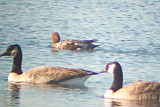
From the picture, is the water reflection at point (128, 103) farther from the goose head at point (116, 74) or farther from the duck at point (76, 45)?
the duck at point (76, 45)

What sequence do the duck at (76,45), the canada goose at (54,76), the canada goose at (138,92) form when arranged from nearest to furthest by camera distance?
the canada goose at (138,92) → the canada goose at (54,76) → the duck at (76,45)

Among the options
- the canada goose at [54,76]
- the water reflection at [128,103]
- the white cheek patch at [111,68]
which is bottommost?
the water reflection at [128,103]

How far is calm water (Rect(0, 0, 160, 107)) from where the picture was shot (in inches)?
474

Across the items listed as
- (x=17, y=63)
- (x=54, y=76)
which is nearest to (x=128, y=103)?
(x=54, y=76)

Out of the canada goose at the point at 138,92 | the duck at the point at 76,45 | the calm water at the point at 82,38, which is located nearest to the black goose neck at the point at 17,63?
the calm water at the point at 82,38

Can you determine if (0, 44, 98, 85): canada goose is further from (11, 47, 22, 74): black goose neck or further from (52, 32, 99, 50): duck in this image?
(52, 32, 99, 50): duck

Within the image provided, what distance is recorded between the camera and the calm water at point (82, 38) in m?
12.0

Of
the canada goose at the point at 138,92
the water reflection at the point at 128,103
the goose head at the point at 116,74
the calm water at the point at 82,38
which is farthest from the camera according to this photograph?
the goose head at the point at 116,74

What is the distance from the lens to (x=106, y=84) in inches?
538

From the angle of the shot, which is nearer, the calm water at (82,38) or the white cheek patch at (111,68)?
the calm water at (82,38)

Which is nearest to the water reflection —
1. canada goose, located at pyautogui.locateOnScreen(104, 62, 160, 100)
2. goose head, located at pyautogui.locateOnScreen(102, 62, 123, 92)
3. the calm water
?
the calm water

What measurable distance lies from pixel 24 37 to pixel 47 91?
398 inches

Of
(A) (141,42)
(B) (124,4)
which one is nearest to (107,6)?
(B) (124,4)

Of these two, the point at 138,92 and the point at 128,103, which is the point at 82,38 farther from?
the point at 128,103
